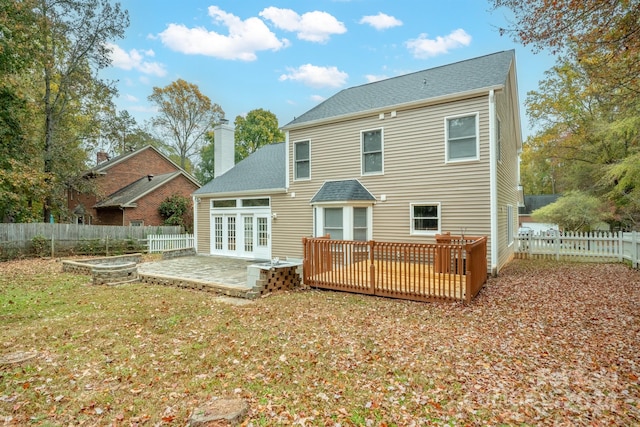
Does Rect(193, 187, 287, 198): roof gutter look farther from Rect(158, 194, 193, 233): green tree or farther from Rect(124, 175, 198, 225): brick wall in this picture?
Rect(124, 175, 198, 225): brick wall

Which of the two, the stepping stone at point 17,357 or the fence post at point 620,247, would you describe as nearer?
the stepping stone at point 17,357

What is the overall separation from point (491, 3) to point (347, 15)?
11.5 metres

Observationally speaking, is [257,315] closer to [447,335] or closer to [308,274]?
[308,274]

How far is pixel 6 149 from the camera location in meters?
14.8

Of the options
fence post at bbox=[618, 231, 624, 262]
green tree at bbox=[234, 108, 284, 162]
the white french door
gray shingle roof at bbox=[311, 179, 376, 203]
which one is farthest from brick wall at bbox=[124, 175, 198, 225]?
fence post at bbox=[618, 231, 624, 262]

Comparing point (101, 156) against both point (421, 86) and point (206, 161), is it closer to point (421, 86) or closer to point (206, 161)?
point (206, 161)

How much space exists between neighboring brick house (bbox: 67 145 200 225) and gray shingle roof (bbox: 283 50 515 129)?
1340 cm

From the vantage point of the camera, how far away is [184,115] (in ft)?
113

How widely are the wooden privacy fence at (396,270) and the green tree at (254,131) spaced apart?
29.5 metres

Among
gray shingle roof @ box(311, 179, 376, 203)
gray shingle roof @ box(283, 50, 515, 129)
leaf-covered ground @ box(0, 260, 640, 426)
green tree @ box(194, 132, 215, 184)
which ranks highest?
green tree @ box(194, 132, 215, 184)

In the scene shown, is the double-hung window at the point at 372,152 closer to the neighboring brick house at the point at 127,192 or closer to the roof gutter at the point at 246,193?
the roof gutter at the point at 246,193

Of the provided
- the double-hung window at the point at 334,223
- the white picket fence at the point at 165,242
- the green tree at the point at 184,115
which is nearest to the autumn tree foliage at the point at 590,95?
the double-hung window at the point at 334,223

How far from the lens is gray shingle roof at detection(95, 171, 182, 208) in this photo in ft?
67.4

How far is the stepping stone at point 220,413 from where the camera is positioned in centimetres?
284
